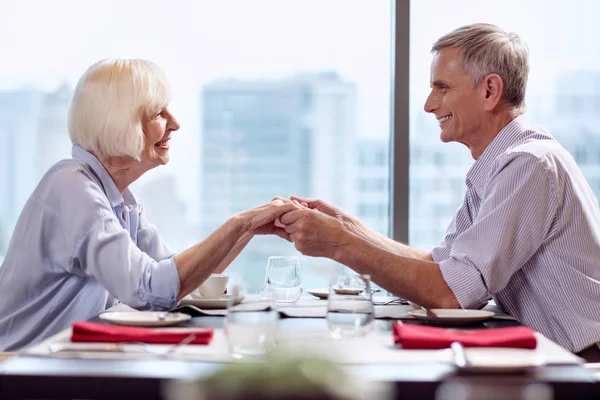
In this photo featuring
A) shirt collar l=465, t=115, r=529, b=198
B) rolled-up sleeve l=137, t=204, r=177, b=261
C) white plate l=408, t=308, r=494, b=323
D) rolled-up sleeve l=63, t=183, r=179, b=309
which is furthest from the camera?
rolled-up sleeve l=137, t=204, r=177, b=261

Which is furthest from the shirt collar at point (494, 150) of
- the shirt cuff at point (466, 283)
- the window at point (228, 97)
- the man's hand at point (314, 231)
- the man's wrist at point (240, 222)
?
the window at point (228, 97)

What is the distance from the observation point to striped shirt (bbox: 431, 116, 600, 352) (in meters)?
2.17

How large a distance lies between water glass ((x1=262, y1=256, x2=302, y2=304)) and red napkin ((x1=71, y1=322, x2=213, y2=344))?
645 millimetres

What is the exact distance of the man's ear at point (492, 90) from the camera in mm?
2619

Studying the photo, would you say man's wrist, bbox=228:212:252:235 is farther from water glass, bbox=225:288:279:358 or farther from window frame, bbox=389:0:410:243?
window frame, bbox=389:0:410:243

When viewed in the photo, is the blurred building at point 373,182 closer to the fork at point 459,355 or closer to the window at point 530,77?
the window at point 530,77

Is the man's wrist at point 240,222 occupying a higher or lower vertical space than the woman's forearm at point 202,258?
higher

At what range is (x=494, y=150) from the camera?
8.38ft

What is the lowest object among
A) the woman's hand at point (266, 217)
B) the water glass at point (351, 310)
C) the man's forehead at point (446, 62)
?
the water glass at point (351, 310)

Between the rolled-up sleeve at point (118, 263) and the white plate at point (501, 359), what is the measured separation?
0.87m

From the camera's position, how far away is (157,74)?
2.47 metres

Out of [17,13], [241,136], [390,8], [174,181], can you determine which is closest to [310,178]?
[241,136]

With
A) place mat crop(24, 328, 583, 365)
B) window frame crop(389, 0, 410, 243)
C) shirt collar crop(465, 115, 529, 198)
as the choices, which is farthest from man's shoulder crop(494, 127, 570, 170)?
window frame crop(389, 0, 410, 243)

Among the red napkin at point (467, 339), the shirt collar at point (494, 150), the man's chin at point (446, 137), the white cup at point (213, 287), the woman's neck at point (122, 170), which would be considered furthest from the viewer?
the man's chin at point (446, 137)
